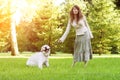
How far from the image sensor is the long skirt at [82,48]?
15.1 m

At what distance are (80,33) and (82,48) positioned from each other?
664mm

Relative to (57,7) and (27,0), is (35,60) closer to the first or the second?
(27,0)

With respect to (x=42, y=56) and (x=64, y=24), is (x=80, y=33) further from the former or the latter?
(x=64, y=24)

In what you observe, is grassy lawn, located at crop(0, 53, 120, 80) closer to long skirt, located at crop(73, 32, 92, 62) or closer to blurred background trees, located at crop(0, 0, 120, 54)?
long skirt, located at crop(73, 32, 92, 62)

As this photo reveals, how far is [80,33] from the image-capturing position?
14.9m

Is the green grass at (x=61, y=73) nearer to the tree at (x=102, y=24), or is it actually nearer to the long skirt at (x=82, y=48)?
the long skirt at (x=82, y=48)

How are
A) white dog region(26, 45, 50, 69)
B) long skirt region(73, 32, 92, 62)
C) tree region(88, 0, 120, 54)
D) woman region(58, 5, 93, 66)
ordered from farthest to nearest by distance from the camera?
tree region(88, 0, 120, 54)
long skirt region(73, 32, 92, 62)
woman region(58, 5, 93, 66)
white dog region(26, 45, 50, 69)

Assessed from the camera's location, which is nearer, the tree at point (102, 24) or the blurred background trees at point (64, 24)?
the blurred background trees at point (64, 24)

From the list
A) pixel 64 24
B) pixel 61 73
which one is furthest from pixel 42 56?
pixel 64 24

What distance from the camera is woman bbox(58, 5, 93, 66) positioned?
14.8 metres

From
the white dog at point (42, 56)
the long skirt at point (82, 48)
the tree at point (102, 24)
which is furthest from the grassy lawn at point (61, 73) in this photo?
the tree at point (102, 24)

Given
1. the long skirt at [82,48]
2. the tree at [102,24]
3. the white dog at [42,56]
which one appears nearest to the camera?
the white dog at [42,56]

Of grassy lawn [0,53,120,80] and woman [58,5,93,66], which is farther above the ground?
woman [58,5,93,66]

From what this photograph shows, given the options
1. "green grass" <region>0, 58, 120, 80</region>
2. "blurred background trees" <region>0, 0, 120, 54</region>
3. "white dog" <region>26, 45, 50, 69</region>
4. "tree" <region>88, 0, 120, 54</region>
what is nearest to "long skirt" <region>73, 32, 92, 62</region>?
"green grass" <region>0, 58, 120, 80</region>
